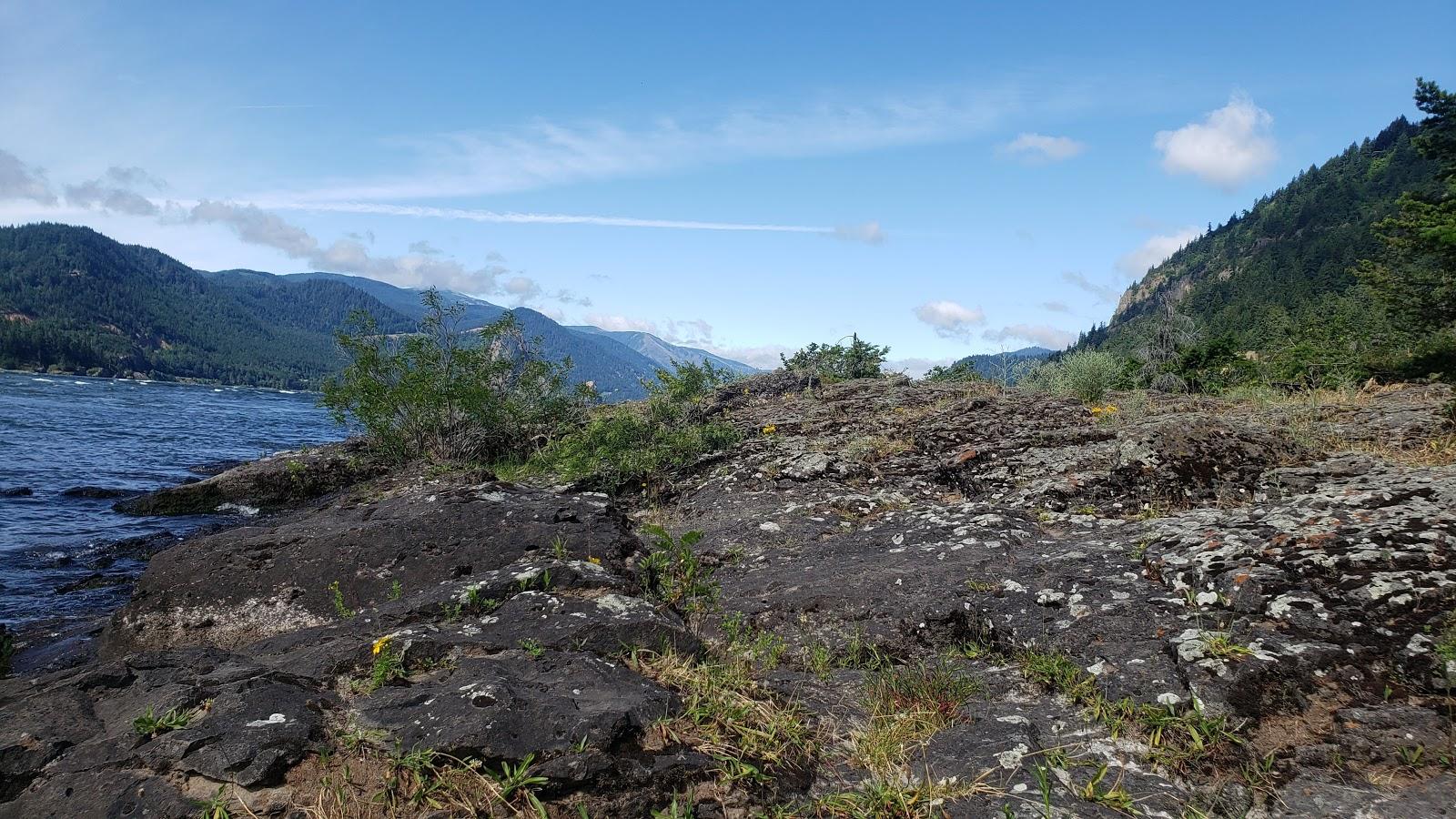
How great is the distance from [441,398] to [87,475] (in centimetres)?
1275

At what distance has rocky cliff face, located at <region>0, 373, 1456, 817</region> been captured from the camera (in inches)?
106

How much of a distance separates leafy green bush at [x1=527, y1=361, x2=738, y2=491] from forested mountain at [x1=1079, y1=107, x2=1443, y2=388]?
11.0m

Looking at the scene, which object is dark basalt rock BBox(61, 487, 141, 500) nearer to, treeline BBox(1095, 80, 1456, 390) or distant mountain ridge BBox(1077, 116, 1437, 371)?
treeline BBox(1095, 80, 1456, 390)

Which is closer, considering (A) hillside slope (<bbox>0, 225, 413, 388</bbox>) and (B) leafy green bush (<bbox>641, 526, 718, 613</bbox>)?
(B) leafy green bush (<bbox>641, 526, 718, 613</bbox>)

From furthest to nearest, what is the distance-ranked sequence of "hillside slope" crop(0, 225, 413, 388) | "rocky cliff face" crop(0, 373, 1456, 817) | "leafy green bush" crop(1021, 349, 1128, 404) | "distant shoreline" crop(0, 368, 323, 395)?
"hillside slope" crop(0, 225, 413, 388)
"distant shoreline" crop(0, 368, 323, 395)
"leafy green bush" crop(1021, 349, 1128, 404)
"rocky cliff face" crop(0, 373, 1456, 817)

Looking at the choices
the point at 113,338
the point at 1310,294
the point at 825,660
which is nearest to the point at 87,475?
the point at 825,660

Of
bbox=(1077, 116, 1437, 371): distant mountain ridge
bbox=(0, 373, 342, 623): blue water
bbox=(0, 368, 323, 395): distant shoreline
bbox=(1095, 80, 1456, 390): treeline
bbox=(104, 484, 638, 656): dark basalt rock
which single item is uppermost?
bbox=(1077, 116, 1437, 371): distant mountain ridge

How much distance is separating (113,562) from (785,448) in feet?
31.4

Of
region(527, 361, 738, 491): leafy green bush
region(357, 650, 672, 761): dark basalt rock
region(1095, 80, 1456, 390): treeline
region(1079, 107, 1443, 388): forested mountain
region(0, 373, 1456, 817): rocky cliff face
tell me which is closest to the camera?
region(0, 373, 1456, 817): rocky cliff face

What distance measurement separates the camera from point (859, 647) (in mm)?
4207

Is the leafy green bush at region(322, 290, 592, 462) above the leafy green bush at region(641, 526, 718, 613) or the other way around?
above

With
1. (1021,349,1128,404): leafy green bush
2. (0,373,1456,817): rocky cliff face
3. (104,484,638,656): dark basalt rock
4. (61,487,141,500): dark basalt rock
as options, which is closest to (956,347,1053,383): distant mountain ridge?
(1021,349,1128,404): leafy green bush

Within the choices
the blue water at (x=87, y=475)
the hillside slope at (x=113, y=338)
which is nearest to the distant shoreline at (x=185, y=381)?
the hillside slope at (x=113, y=338)

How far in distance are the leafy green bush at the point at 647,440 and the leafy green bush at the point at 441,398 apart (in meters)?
1.33
